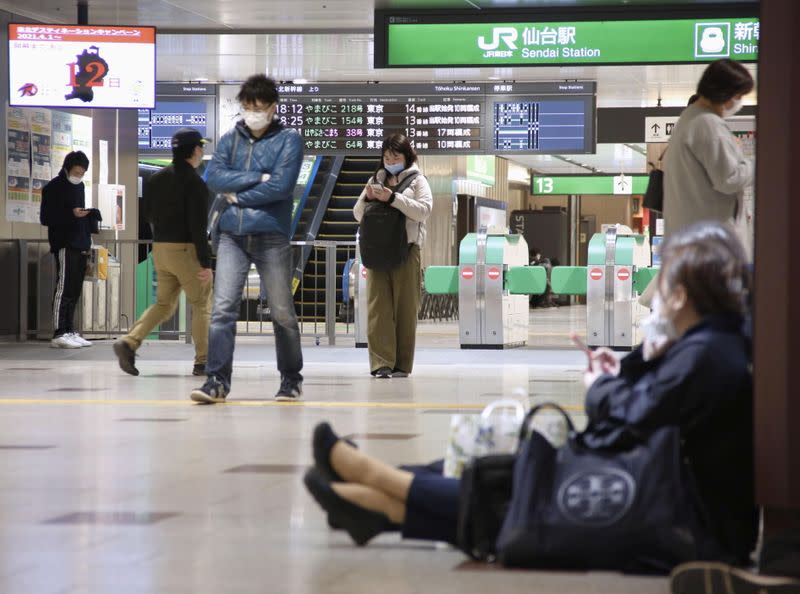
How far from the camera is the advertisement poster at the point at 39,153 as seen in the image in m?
13.1

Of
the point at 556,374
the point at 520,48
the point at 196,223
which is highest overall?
the point at 520,48

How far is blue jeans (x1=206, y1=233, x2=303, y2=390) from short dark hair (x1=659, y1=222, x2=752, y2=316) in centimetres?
397

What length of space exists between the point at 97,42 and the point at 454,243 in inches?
571

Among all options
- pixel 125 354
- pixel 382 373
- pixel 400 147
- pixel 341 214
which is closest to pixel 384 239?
pixel 400 147

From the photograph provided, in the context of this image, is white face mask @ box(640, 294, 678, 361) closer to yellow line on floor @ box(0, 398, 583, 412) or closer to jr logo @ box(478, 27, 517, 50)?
yellow line on floor @ box(0, 398, 583, 412)

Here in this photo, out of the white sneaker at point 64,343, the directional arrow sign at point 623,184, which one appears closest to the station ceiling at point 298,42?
the white sneaker at point 64,343

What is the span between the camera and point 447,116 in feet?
54.2

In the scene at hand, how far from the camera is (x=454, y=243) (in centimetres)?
2620

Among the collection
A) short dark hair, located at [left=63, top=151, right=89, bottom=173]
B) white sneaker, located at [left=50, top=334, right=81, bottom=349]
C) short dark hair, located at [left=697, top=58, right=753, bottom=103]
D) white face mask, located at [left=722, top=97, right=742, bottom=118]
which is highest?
short dark hair, located at [left=63, top=151, right=89, bottom=173]

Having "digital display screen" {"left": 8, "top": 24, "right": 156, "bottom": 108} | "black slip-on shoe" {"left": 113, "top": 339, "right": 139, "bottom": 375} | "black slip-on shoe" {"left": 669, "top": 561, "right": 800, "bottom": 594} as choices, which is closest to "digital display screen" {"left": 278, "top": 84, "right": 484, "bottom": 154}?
"digital display screen" {"left": 8, "top": 24, "right": 156, "bottom": 108}

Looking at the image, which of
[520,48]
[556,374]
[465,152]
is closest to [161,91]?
[465,152]

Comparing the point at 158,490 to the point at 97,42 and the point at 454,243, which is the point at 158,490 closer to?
the point at 97,42

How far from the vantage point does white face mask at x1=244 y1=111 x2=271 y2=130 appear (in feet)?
22.5

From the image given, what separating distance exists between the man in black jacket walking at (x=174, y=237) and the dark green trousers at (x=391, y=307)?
107cm
